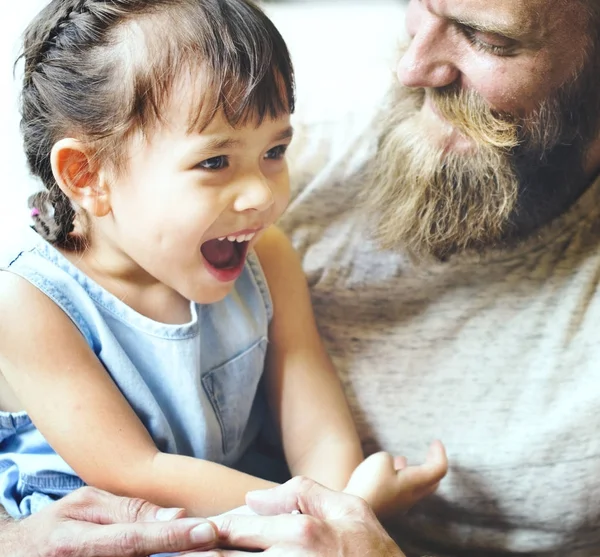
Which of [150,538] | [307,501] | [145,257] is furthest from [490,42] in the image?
[150,538]

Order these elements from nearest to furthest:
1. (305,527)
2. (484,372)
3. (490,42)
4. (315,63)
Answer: (305,527)
(490,42)
(484,372)
(315,63)

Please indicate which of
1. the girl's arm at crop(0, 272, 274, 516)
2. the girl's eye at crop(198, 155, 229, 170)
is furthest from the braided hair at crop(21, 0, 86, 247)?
the girl's eye at crop(198, 155, 229, 170)

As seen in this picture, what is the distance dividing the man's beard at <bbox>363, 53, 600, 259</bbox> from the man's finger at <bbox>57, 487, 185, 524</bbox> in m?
0.58

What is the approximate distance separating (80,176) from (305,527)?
0.52 metres

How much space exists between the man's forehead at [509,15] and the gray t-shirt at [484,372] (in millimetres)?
291

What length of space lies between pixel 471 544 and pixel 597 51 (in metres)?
0.78

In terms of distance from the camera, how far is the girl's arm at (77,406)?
3.47ft

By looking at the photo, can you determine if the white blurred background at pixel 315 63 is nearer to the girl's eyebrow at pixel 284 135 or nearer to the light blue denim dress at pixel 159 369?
the light blue denim dress at pixel 159 369

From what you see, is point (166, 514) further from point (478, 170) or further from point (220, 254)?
point (478, 170)

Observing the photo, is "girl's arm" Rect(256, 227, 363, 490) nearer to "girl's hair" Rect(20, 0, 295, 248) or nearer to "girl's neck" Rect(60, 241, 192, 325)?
"girl's neck" Rect(60, 241, 192, 325)

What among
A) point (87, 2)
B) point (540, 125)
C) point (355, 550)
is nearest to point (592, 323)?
point (540, 125)

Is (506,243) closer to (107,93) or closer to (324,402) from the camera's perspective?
(324,402)

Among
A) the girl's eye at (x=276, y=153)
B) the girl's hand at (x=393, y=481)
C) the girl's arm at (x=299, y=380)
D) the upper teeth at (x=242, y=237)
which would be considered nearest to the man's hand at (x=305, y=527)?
the girl's hand at (x=393, y=481)

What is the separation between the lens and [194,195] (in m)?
1.04
